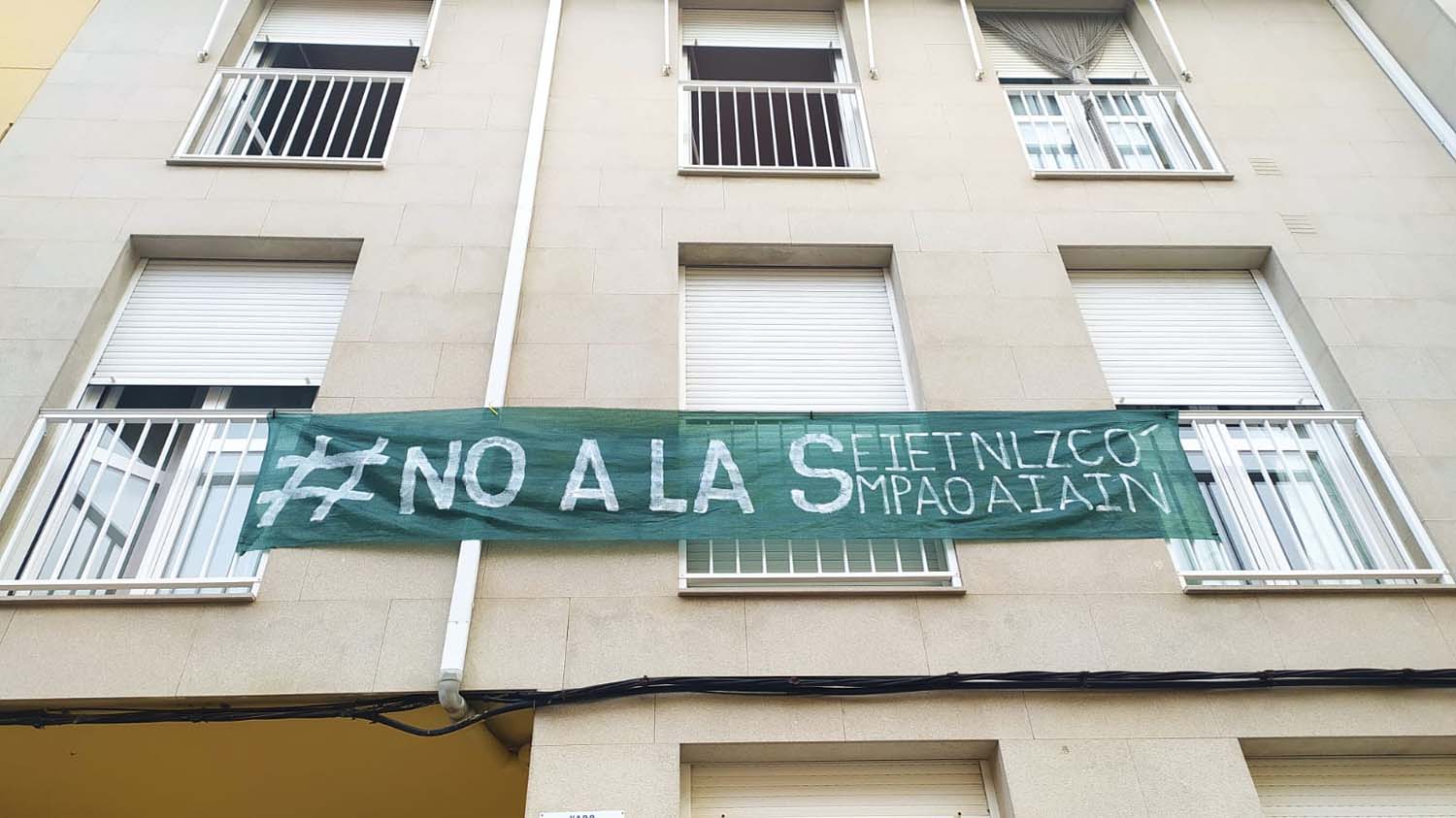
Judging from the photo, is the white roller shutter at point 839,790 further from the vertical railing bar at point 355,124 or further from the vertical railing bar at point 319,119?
the vertical railing bar at point 319,119

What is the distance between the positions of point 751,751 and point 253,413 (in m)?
3.30

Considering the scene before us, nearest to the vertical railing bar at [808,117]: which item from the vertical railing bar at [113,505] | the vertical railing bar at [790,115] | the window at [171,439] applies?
the vertical railing bar at [790,115]

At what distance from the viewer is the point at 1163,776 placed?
409 centimetres

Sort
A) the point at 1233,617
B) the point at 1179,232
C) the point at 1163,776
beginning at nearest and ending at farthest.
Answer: the point at 1163,776 < the point at 1233,617 < the point at 1179,232

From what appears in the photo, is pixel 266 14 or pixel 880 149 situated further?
pixel 266 14

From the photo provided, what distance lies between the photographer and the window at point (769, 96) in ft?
23.7

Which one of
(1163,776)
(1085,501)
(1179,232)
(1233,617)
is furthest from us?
(1179,232)

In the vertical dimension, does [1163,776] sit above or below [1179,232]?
below

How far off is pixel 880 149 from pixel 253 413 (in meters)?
4.70

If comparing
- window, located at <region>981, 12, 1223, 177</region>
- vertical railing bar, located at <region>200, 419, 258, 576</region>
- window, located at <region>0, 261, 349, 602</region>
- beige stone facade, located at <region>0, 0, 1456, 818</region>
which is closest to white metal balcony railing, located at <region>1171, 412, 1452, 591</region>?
beige stone facade, located at <region>0, 0, 1456, 818</region>

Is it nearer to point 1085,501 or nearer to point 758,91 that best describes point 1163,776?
point 1085,501

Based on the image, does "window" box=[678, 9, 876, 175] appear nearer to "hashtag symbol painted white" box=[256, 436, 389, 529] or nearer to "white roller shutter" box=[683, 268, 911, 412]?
"white roller shutter" box=[683, 268, 911, 412]

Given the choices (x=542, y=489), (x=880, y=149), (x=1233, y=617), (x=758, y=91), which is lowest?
(x=1233, y=617)

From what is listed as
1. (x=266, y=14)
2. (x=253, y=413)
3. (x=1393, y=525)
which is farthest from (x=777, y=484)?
(x=266, y=14)
